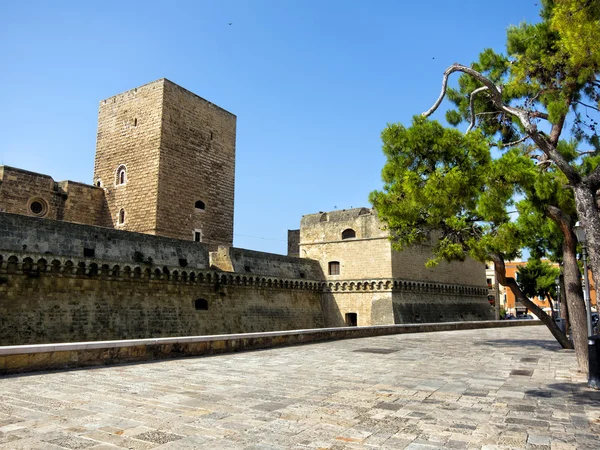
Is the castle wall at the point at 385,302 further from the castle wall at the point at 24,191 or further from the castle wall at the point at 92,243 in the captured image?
the castle wall at the point at 24,191

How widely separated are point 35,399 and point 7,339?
8.03 metres

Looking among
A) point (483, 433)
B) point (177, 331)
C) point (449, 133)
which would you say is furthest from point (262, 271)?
point (483, 433)

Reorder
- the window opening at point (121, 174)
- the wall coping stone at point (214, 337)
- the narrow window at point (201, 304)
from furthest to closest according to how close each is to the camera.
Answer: the window opening at point (121, 174), the narrow window at point (201, 304), the wall coping stone at point (214, 337)

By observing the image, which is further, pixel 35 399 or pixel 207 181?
pixel 207 181

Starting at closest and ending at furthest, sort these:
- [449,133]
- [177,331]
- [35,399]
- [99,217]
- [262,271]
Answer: [35,399] → [449,133] → [177,331] → [262,271] → [99,217]

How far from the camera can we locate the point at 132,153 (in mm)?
22453

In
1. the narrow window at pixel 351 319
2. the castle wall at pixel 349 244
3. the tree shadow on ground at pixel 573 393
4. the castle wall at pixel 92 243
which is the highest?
the castle wall at pixel 349 244

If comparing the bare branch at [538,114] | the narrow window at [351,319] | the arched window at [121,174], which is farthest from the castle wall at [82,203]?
the bare branch at [538,114]

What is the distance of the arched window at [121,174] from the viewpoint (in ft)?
73.9

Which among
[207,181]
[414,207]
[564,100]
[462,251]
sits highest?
[207,181]

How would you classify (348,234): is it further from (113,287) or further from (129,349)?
(129,349)

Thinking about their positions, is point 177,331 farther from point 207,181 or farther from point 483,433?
point 483,433

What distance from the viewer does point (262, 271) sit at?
67.7ft

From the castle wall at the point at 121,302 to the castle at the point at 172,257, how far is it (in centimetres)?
4
